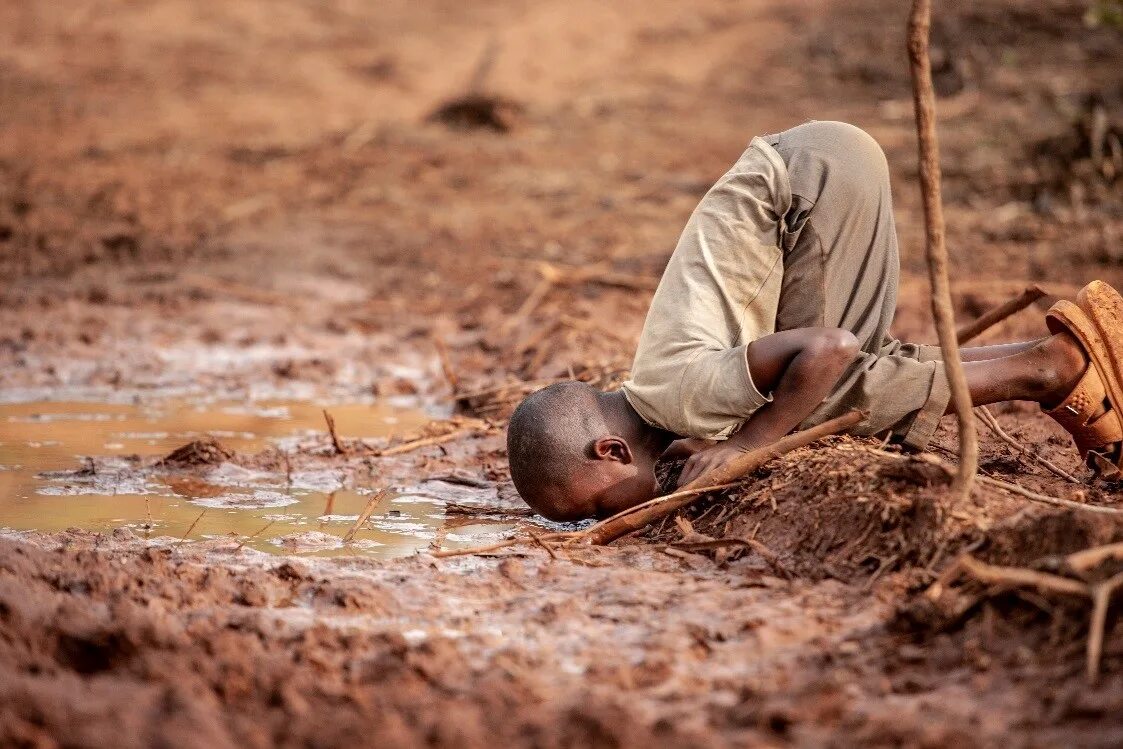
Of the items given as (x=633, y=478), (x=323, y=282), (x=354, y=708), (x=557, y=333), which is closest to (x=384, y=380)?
(x=557, y=333)

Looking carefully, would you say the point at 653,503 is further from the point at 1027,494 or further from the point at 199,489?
the point at 199,489

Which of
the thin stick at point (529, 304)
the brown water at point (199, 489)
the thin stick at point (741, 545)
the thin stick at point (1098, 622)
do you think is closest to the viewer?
the thin stick at point (1098, 622)

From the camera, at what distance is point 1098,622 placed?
2363 mm

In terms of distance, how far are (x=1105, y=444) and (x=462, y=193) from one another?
700 cm

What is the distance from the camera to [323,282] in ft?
27.5

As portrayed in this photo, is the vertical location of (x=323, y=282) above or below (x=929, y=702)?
below

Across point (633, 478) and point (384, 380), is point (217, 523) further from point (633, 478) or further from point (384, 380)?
point (384, 380)

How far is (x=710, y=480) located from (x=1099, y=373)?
1198 mm

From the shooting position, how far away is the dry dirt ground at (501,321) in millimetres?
2443

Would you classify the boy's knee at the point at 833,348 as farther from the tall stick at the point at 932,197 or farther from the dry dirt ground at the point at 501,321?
the tall stick at the point at 932,197

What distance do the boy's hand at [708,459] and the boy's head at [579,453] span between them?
0.34 ft

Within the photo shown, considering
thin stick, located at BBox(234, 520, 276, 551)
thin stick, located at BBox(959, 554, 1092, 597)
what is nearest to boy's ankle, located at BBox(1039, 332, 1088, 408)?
thin stick, located at BBox(959, 554, 1092, 597)

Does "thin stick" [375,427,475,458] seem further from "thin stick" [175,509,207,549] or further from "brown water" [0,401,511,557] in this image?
"thin stick" [175,509,207,549]

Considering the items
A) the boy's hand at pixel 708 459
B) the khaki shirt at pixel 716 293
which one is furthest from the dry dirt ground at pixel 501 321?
the khaki shirt at pixel 716 293
